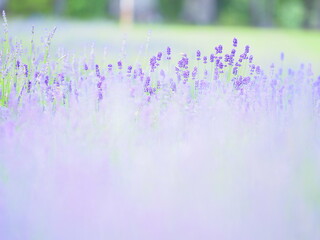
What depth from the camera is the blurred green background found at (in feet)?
25.6

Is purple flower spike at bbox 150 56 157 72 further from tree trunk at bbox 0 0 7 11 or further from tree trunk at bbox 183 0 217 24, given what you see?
tree trunk at bbox 183 0 217 24

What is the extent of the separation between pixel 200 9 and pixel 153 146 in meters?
7.96

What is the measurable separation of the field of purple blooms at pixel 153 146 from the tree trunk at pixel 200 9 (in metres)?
7.15

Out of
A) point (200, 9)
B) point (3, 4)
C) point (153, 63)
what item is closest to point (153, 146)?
point (153, 63)

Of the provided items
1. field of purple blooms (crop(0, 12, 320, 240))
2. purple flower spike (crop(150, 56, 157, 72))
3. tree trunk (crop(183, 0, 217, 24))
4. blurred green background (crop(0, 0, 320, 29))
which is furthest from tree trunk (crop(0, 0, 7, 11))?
tree trunk (crop(183, 0, 217, 24))

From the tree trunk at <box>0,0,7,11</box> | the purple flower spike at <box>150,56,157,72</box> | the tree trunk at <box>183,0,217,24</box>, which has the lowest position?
the tree trunk at <box>183,0,217,24</box>

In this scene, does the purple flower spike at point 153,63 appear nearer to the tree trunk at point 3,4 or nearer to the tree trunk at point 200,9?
the tree trunk at point 3,4

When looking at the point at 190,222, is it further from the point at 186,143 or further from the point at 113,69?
the point at 113,69

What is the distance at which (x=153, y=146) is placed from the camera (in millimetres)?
2287

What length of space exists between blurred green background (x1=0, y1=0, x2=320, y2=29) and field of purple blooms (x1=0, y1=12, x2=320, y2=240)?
3.81 m

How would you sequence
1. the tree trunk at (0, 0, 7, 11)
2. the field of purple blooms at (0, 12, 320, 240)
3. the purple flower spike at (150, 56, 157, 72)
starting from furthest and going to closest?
1. the tree trunk at (0, 0, 7, 11)
2. the purple flower spike at (150, 56, 157, 72)
3. the field of purple blooms at (0, 12, 320, 240)

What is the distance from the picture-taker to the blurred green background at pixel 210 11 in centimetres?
779

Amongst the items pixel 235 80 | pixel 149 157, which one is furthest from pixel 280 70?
pixel 149 157

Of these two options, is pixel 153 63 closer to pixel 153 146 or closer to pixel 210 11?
pixel 153 146
